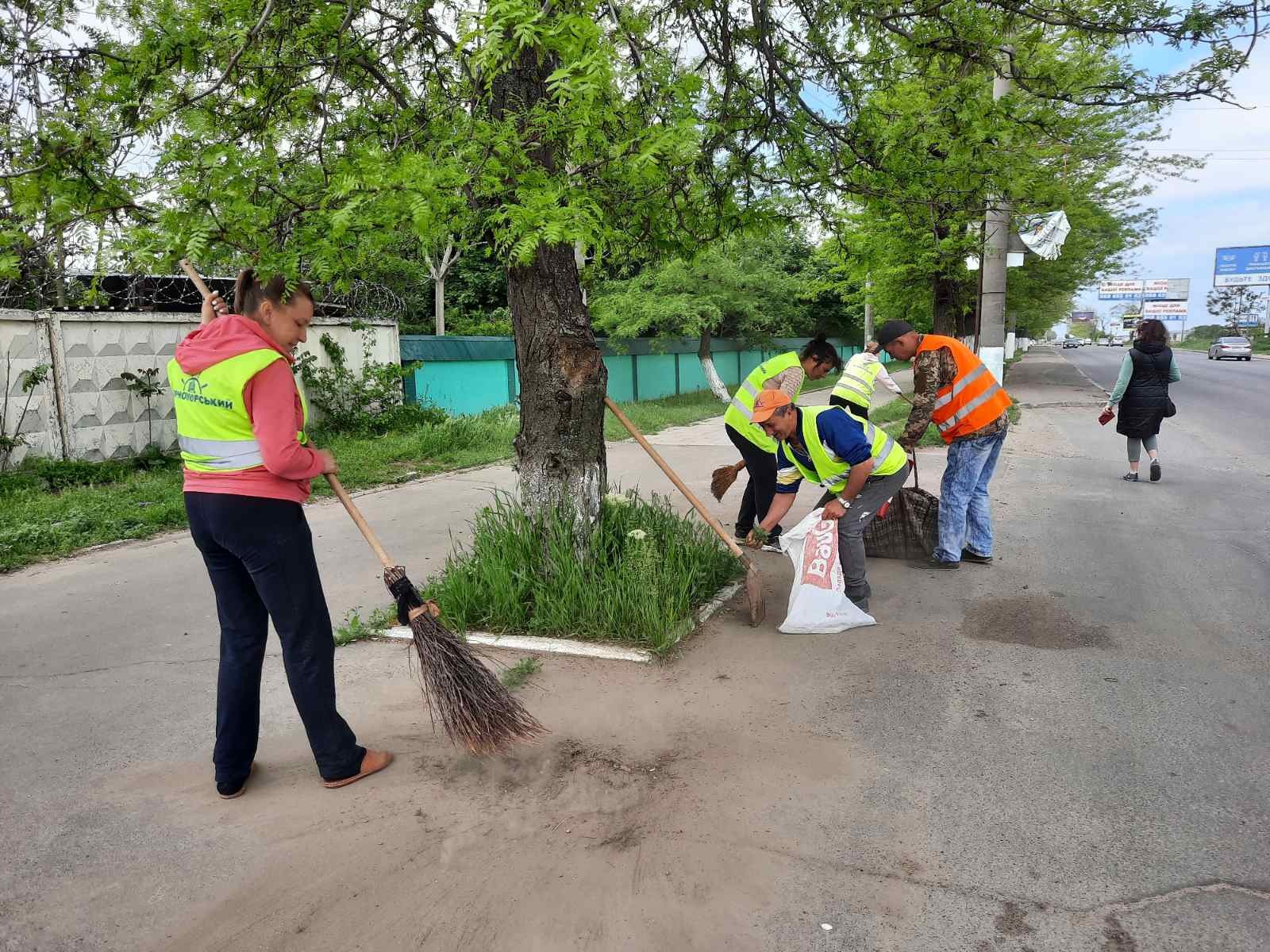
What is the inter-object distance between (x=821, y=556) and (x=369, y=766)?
251 centimetres

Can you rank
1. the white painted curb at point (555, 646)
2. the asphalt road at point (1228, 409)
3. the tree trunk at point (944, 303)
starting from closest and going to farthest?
the white painted curb at point (555, 646) → the asphalt road at point (1228, 409) → the tree trunk at point (944, 303)

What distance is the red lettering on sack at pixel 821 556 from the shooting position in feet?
15.2

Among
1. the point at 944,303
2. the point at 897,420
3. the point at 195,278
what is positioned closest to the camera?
the point at 195,278

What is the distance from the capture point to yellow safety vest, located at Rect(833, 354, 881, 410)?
212 inches

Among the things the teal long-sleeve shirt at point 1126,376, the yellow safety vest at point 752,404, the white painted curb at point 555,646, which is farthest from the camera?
the teal long-sleeve shirt at point 1126,376

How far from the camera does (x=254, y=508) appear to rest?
9.57 ft

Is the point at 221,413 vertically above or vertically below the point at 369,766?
above

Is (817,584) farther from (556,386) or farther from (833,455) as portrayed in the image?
(556,386)

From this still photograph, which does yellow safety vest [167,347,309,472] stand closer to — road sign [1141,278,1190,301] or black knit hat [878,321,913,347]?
black knit hat [878,321,913,347]

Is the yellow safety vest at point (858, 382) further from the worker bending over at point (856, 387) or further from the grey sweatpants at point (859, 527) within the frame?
the grey sweatpants at point (859, 527)

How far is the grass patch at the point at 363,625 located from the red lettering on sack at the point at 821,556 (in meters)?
2.38

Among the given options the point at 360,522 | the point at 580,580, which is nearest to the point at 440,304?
the point at 580,580

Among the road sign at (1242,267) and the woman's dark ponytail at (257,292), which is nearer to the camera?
the woman's dark ponytail at (257,292)

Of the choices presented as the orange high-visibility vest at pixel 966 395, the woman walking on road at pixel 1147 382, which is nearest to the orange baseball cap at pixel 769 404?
the orange high-visibility vest at pixel 966 395
